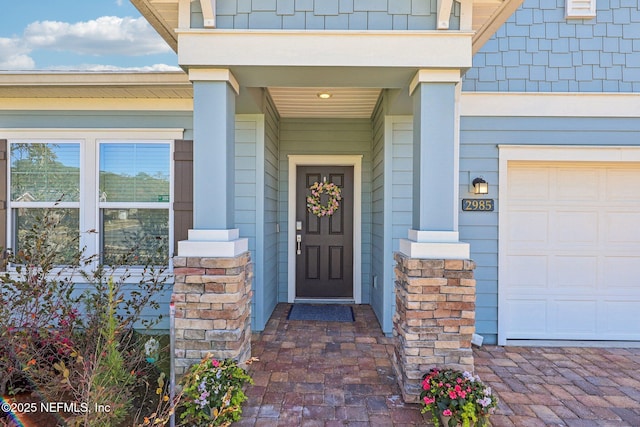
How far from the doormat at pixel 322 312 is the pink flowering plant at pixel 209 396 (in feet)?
6.58

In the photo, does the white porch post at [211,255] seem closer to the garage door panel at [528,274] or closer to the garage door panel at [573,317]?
the garage door panel at [528,274]

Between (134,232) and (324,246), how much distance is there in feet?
7.57

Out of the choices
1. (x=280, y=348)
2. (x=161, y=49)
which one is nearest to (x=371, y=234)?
(x=280, y=348)

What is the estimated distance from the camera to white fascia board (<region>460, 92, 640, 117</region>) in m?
3.51

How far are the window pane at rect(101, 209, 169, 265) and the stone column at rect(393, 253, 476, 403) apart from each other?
268 cm

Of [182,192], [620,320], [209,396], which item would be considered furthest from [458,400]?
[182,192]

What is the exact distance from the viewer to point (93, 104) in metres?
3.73

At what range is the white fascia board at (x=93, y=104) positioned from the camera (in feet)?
12.2

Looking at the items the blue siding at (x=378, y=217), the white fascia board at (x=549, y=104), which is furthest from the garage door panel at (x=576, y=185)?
the blue siding at (x=378, y=217)

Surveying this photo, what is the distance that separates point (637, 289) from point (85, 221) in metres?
5.78

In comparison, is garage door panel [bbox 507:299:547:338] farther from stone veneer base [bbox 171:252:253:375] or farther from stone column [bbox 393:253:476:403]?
stone veneer base [bbox 171:252:253:375]

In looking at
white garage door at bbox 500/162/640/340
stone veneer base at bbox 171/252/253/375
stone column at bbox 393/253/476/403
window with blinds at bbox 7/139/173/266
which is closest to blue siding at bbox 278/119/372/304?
window with blinds at bbox 7/139/173/266

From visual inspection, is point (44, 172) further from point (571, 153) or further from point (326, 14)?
point (571, 153)

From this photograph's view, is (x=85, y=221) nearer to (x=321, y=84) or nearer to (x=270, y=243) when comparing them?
(x=270, y=243)
